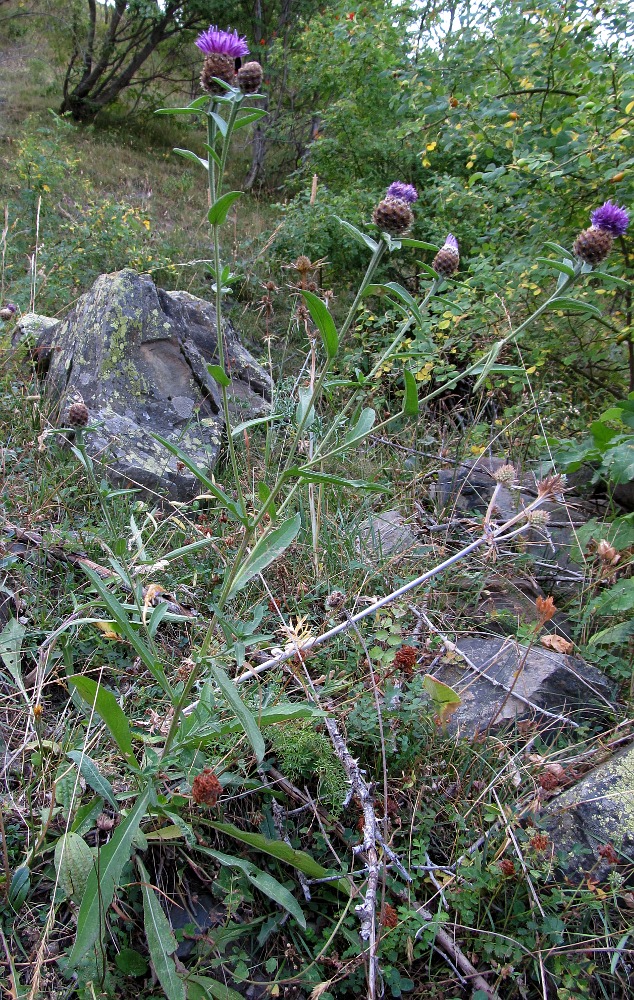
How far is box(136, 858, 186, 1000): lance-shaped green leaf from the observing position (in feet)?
4.29

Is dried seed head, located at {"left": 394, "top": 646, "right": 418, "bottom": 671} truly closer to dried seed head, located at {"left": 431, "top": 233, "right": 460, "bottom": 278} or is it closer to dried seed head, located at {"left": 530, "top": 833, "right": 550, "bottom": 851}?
dried seed head, located at {"left": 530, "top": 833, "right": 550, "bottom": 851}

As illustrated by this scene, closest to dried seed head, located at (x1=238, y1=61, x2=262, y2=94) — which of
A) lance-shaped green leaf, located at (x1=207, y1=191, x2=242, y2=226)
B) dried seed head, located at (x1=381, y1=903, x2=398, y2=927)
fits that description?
lance-shaped green leaf, located at (x1=207, y1=191, x2=242, y2=226)

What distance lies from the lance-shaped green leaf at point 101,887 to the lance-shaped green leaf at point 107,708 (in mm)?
97

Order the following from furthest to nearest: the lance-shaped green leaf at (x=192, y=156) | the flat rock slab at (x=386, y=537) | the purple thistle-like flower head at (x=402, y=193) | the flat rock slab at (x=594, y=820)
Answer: the flat rock slab at (x=386, y=537), the purple thistle-like flower head at (x=402, y=193), the flat rock slab at (x=594, y=820), the lance-shaped green leaf at (x=192, y=156)

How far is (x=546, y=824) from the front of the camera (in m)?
1.74

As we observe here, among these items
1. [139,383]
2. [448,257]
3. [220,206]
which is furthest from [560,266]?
[139,383]

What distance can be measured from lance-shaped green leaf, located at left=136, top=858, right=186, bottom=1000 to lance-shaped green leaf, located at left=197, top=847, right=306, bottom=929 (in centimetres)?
14

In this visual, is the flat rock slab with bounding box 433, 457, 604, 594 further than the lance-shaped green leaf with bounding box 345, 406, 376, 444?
Yes

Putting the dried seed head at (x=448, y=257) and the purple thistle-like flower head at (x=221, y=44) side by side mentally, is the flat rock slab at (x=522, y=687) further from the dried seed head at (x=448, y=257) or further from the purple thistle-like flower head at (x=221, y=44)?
the purple thistle-like flower head at (x=221, y=44)

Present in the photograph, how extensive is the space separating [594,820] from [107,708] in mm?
1308

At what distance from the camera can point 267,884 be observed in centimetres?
147

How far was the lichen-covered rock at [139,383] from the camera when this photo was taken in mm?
3143

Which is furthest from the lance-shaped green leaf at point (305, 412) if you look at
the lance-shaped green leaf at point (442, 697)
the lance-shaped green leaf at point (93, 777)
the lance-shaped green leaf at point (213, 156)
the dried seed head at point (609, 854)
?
the dried seed head at point (609, 854)

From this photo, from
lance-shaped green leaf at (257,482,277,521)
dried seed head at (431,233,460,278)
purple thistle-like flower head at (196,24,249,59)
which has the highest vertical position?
purple thistle-like flower head at (196,24,249,59)
